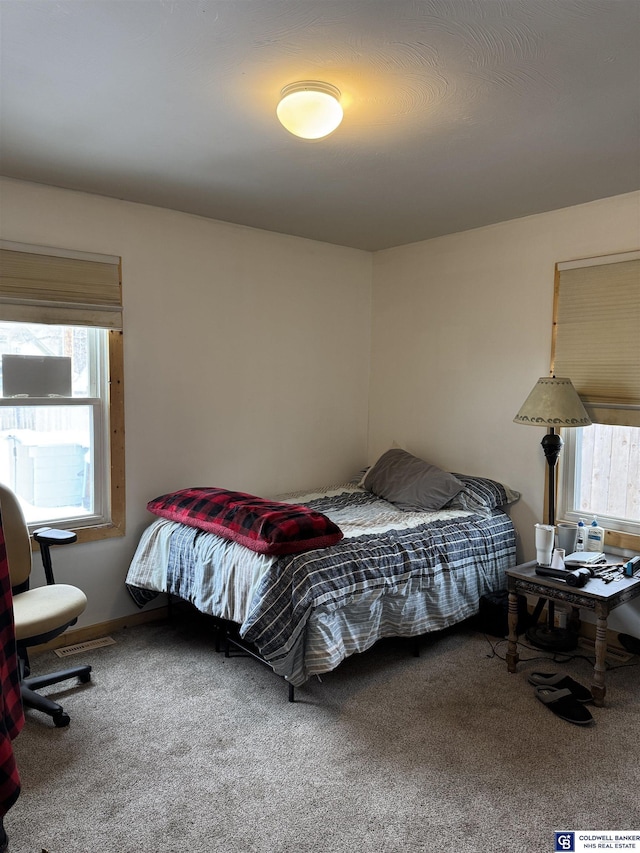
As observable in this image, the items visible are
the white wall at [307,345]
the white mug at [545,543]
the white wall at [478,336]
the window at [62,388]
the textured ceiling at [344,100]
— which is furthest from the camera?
the white wall at [478,336]

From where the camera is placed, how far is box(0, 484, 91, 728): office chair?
8.19ft

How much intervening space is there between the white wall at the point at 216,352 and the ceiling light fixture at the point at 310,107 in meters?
1.69

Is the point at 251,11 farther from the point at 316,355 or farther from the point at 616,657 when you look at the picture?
the point at 616,657

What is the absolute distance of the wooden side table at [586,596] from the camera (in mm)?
2709

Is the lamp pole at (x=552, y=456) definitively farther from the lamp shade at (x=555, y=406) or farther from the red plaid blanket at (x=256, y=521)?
the red plaid blanket at (x=256, y=521)

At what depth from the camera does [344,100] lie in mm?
2211

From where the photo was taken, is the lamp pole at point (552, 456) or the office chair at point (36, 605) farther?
the lamp pole at point (552, 456)

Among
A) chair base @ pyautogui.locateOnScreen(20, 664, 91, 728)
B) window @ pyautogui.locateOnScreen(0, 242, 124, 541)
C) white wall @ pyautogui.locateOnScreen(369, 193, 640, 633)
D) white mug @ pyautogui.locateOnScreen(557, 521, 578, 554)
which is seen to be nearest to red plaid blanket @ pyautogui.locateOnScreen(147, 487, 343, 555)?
window @ pyautogui.locateOnScreen(0, 242, 124, 541)

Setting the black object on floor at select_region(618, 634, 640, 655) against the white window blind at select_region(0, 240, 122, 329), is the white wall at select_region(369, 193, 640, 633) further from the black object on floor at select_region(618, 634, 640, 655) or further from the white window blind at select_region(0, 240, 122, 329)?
the white window blind at select_region(0, 240, 122, 329)

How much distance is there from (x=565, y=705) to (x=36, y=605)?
240cm

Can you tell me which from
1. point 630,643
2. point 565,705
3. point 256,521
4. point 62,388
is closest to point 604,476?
point 630,643

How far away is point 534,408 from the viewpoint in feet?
11.0

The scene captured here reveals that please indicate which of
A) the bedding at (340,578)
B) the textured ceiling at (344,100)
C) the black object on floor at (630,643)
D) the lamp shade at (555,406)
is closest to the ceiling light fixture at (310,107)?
the textured ceiling at (344,100)

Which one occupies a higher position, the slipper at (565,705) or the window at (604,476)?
the window at (604,476)
